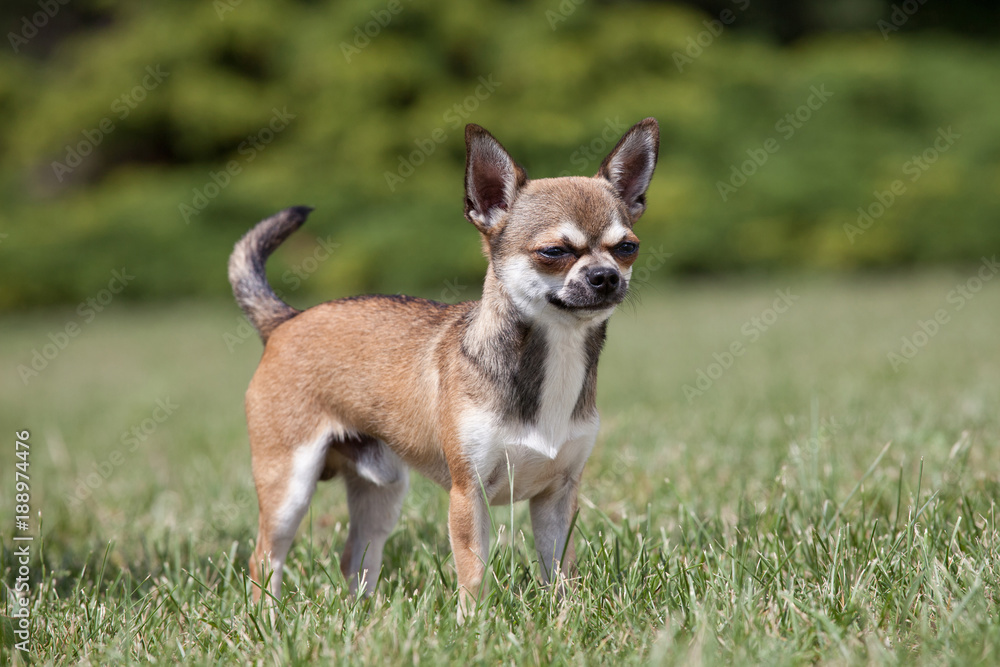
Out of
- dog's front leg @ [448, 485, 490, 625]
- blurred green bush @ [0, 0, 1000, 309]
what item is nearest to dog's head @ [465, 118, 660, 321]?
dog's front leg @ [448, 485, 490, 625]

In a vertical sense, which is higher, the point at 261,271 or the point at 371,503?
the point at 261,271

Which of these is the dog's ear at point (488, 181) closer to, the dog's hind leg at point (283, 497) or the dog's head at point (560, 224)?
the dog's head at point (560, 224)

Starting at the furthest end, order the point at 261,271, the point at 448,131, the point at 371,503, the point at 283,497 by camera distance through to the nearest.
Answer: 1. the point at 448,131
2. the point at 261,271
3. the point at 371,503
4. the point at 283,497

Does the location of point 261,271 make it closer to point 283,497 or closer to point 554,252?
point 283,497

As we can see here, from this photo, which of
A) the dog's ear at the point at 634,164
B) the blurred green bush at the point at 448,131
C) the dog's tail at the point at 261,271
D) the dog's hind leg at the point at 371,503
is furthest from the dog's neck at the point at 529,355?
the blurred green bush at the point at 448,131

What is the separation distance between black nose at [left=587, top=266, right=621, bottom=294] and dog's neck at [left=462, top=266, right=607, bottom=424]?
147 mm

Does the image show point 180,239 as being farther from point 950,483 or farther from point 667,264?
point 950,483

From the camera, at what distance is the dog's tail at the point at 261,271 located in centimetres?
360

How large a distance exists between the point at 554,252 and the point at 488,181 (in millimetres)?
391

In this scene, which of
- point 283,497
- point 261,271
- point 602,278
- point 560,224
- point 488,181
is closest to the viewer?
point 602,278

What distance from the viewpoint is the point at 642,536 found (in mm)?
3107

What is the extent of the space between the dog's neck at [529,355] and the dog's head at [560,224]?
1.8 inches

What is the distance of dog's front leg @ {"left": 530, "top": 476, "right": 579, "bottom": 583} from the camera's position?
2.85 m

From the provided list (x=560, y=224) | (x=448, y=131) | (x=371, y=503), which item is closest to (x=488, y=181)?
(x=560, y=224)
